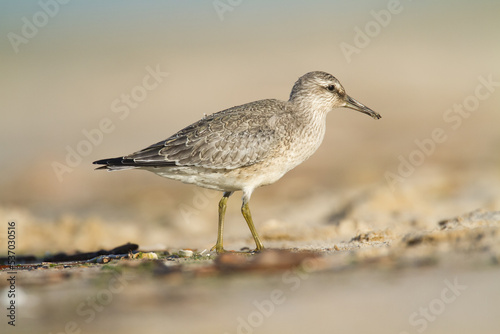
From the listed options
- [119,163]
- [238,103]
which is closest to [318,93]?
[119,163]

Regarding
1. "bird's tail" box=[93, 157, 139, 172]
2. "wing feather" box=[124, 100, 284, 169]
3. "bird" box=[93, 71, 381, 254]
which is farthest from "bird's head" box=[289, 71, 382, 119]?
"bird's tail" box=[93, 157, 139, 172]

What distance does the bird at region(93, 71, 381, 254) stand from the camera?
8.55 m

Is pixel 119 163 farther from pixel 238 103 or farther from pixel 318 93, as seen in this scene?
pixel 238 103

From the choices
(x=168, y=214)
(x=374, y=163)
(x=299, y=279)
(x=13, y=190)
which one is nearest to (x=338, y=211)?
(x=168, y=214)

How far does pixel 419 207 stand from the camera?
1112cm

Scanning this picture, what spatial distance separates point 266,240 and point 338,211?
71.3 inches

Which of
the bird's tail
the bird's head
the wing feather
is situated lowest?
the bird's tail

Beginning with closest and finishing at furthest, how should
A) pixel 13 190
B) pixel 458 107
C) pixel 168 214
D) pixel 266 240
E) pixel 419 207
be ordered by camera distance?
1. pixel 266 240
2. pixel 419 207
3. pixel 168 214
4. pixel 13 190
5. pixel 458 107

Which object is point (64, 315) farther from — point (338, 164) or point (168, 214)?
point (338, 164)

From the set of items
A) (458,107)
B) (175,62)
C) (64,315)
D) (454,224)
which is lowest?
(64,315)

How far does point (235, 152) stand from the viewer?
854 cm

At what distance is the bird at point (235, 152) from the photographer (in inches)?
336

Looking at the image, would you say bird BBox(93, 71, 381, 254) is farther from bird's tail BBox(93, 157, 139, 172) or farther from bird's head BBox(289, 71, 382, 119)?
bird's head BBox(289, 71, 382, 119)

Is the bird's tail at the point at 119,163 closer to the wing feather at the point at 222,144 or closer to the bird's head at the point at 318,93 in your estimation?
the wing feather at the point at 222,144
